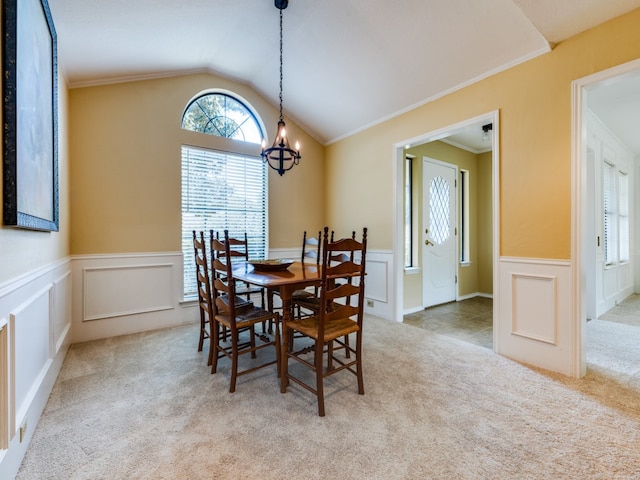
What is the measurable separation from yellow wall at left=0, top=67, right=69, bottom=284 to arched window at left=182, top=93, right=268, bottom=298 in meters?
1.14

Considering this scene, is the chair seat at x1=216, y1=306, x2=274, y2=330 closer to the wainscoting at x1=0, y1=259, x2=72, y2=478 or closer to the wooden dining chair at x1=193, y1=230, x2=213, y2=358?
the wooden dining chair at x1=193, y1=230, x2=213, y2=358

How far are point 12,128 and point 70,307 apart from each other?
2.31 m

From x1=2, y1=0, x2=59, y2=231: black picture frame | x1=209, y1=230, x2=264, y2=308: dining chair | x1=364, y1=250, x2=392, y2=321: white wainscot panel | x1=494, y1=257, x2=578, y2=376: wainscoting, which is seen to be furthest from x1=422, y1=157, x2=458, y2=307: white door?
x1=2, y1=0, x2=59, y2=231: black picture frame

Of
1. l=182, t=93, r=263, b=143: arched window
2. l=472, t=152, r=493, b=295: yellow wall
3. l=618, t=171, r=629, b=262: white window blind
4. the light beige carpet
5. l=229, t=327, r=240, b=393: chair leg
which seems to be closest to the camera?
the light beige carpet

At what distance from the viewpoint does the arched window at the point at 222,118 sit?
150 inches

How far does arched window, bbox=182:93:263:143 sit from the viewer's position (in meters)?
3.81

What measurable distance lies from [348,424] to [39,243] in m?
2.18

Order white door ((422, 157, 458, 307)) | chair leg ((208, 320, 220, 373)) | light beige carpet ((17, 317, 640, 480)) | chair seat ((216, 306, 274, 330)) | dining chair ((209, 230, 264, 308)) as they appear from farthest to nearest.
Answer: white door ((422, 157, 458, 307)), dining chair ((209, 230, 264, 308)), chair leg ((208, 320, 220, 373)), chair seat ((216, 306, 274, 330)), light beige carpet ((17, 317, 640, 480))

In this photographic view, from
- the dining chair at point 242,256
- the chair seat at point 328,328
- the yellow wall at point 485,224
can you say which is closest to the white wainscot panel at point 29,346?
the dining chair at point 242,256

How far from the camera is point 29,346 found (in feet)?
5.38

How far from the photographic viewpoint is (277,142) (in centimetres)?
284

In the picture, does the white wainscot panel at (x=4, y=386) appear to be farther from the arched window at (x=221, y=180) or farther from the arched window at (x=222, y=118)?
the arched window at (x=222, y=118)

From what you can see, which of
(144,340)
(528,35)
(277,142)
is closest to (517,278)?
(528,35)

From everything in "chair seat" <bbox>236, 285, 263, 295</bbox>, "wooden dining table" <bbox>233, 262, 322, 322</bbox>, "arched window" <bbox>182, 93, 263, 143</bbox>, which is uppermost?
"arched window" <bbox>182, 93, 263, 143</bbox>
